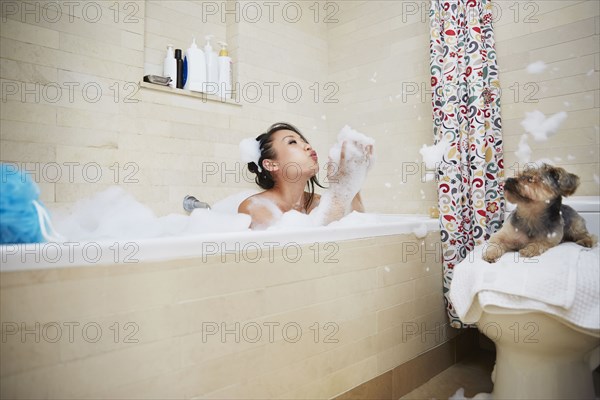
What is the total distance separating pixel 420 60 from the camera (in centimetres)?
223

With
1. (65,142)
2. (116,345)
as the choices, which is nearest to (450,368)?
(116,345)

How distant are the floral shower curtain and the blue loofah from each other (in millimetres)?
1533

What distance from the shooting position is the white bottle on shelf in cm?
A: 205

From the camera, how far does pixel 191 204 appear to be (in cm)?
199

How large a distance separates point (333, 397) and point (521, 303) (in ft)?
2.14

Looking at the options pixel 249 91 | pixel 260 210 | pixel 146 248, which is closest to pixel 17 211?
pixel 146 248

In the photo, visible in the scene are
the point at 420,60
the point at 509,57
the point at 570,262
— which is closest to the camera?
the point at 570,262

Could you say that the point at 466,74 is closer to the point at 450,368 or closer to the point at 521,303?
the point at 521,303

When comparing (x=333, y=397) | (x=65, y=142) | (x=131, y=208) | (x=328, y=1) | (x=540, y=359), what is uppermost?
(x=328, y=1)

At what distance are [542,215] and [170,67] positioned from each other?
1.82m

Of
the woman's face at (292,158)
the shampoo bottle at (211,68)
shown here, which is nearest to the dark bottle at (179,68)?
the shampoo bottle at (211,68)

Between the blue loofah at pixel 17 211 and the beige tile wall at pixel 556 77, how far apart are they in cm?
190

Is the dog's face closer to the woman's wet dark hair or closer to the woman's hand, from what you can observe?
the woman's hand

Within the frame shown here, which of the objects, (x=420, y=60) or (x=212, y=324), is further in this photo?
→ (x=420, y=60)
